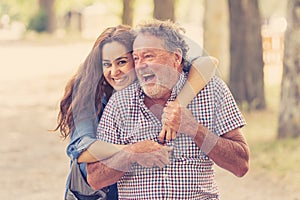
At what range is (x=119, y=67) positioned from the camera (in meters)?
4.19

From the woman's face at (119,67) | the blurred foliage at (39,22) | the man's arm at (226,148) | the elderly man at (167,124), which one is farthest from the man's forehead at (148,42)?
the blurred foliage at (39,22)

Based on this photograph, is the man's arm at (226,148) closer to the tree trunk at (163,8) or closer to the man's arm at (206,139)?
the man's arm at (206,139)

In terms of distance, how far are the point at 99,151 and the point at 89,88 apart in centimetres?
45

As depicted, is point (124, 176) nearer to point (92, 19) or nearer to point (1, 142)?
point (1, 142)

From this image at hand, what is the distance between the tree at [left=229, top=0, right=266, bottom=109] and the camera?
45.0 ft

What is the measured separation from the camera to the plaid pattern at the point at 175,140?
3.94 metres

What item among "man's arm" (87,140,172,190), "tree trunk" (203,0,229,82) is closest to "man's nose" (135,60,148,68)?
"man's arm" (87,140,172,190)

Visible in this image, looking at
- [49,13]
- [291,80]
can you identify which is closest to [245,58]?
[291,80]

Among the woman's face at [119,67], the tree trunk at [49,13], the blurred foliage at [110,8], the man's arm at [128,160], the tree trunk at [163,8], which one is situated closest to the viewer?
the man's arm at [128,160]

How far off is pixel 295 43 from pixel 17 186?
12.1 ft

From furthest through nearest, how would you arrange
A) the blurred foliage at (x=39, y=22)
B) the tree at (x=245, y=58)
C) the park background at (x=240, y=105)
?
the blurred foliage at (x=39, y=22), the tree at (x=245, y=58), the park background at (x=240, y=105)

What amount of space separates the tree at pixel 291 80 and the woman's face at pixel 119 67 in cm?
597

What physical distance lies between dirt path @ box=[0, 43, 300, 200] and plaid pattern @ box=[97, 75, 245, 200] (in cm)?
379

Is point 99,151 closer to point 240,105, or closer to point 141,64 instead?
point 141,64
